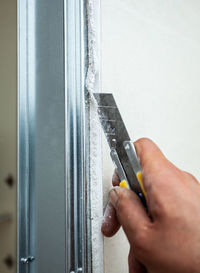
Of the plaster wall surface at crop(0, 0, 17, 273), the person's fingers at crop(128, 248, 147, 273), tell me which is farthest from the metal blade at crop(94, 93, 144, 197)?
the plaster wall surface at crop(0, 0, 17, 273)

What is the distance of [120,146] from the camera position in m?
0.40

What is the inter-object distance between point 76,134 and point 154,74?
0.26 m

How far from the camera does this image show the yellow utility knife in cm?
37

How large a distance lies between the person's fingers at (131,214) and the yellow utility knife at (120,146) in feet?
0.07

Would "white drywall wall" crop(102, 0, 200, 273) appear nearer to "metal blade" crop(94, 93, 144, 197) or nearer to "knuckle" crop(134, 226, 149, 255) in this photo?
"metal blade" crop(94, 93, 144, 197)

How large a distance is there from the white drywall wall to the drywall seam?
0.02 meters

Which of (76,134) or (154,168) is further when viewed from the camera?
(76,134)

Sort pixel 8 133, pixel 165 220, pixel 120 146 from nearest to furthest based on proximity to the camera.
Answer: pixel 165 220 < pixel 120 146 < pixel 8 133

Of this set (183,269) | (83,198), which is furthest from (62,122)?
(183,269)

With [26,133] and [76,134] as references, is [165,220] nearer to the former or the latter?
[76,134]

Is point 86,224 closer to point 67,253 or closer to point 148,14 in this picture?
point 67,253

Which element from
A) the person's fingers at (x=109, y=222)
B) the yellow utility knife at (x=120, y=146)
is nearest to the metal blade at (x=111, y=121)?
the yellow utility knife at (x=120, y=146)

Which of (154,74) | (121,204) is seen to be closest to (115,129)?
(121,204)

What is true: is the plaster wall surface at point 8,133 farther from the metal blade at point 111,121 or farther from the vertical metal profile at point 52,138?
the metal blade at point 111,121
